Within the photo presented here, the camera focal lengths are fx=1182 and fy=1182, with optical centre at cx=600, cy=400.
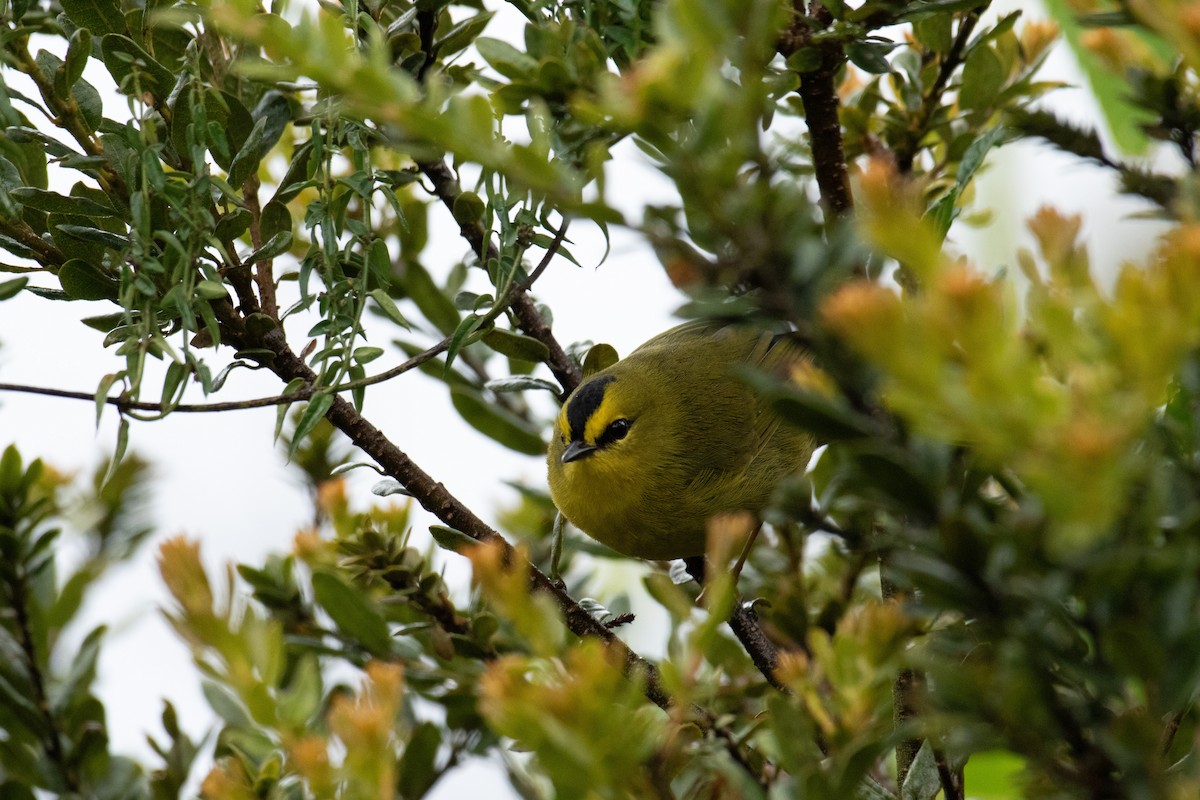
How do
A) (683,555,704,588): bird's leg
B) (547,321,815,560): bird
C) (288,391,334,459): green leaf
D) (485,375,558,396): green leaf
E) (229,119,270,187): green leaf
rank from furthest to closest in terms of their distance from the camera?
(547,321,815,560): bird
(683,555,704,588): bird's leg
(485,375,558,396): green leaf
(229,119,270,187): green leaf
(288,391,334,459): green leaf

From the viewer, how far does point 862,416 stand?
731mm

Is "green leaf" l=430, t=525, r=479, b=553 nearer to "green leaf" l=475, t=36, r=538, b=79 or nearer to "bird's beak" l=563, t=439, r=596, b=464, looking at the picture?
"green leaf" l=475, t=36, r=538, b=79

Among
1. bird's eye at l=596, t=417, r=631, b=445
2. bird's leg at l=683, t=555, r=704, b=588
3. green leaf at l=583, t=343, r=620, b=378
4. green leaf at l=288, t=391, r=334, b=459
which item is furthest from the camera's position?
bird's eye at l=596, t=417, r=631, b=445

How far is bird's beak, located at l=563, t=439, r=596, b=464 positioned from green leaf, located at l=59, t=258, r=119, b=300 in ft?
5.71

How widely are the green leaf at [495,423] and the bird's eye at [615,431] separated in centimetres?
90

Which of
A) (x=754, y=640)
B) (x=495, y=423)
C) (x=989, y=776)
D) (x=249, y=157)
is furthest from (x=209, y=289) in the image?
(x=989, y=776)

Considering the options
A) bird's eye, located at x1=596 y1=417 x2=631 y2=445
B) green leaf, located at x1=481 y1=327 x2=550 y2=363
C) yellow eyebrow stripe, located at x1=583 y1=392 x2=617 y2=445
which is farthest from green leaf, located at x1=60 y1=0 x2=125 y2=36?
bird's eye, located at x1=596 y1=417 x2=631 y2=445

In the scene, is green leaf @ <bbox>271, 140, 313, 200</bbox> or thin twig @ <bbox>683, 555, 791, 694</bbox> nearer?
green leaf @ <bbox>271, 140, 313, 200</bbox>

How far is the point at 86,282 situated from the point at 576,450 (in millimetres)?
1790

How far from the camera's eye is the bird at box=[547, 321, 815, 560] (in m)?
2.86

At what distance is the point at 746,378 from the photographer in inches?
28.7

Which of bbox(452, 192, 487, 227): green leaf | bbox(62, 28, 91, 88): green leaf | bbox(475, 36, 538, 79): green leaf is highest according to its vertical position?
bbox(62, 28, 91, 88): green leaf

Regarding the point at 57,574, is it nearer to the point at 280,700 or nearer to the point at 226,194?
the point at 226,194

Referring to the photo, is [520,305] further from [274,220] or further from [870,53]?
[870,53]
